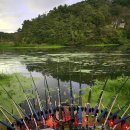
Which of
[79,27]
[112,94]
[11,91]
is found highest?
[79,27]

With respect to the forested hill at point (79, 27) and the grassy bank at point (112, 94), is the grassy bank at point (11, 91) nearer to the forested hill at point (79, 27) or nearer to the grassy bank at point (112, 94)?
the grassy bank at point (112, 94)

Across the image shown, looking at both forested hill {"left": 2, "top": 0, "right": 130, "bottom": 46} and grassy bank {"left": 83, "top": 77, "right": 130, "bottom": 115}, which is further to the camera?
forested hill {"left": 2, "top": 0, "right": 130, "bottom": 46}

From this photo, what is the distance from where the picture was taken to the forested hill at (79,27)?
106375mm

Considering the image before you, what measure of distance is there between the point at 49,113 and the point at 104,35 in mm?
100280

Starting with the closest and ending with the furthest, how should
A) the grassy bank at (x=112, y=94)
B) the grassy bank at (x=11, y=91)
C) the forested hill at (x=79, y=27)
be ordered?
the grassy bank at (x=112, y=94), the grassy bank at (x=11, y=91), the forested hill at (x=79, y=27)

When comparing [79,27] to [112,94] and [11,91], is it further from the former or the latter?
[112,94]

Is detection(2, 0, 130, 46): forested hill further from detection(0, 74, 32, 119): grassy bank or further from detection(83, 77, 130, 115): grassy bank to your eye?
detection(83, 77, 130, 115): grassy bank

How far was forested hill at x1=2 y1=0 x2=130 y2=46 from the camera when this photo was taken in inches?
4188

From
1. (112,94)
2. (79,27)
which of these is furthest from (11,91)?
(79,27)

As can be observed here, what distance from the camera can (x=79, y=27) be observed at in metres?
113

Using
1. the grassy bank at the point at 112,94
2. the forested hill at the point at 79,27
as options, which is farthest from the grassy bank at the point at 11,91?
the forested hill at the point at 79,27

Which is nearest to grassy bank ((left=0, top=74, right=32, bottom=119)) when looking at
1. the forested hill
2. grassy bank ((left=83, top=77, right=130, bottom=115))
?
grassy bank ((left=83, top=77, right=130, bottom=115))

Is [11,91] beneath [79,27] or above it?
beneath

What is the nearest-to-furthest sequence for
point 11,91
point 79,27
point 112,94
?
point 112,94 → point 11,91 → point 79,27
